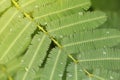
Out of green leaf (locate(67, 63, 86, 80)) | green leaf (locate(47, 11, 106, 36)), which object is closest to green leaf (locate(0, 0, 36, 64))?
green leaf (locate(47, 11, 106, 36))

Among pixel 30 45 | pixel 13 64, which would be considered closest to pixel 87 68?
pixel 30 45

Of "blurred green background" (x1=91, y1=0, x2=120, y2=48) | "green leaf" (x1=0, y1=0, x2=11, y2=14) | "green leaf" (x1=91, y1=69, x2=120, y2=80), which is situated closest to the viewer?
"green leaf" (x1=91, y1=69, x2=120, y2=80)

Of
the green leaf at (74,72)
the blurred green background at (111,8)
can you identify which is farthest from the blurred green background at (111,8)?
the green leaf at (74,72)

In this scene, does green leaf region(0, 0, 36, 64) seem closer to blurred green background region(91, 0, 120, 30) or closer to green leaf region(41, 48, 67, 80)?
green leaf region(41, 48, 67, 80)

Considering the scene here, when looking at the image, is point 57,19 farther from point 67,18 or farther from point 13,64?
point 13,64

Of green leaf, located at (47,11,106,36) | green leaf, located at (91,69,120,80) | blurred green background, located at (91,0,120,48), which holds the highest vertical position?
blurred green background, located at (91,0,120,48)

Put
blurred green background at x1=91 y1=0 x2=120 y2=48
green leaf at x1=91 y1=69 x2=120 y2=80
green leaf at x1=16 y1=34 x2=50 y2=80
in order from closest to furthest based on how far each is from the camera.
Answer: green leaf at x1=91 y1=69 x2=120 y2=80, green leaf at x1=16 y1=34 x2=50 y2=80, blurred green background at x1=91 y1=0 x2=120 y2=48

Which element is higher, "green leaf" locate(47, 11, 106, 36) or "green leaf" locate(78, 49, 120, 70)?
"green leaf" locate(47, 11, 106, 36)
